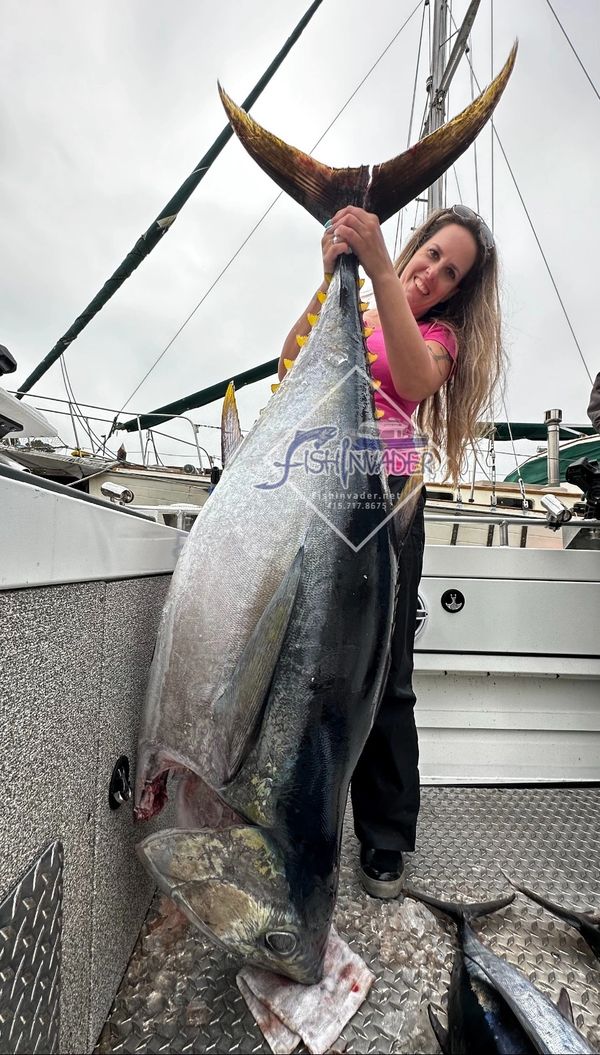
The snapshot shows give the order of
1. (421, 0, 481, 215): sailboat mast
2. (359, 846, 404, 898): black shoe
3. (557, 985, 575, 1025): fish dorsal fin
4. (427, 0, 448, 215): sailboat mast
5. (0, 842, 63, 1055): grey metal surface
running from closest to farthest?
1. (0, 842, 63, 1055): grey metal surface
2. (557, 985, 575, 1025): fish dorsal fin
3. (359, 846, 404, 898): black shoe
4. (421, 0, 481, 215): sailboat mast
5. (427, 0, 448, 215): sailboat mast

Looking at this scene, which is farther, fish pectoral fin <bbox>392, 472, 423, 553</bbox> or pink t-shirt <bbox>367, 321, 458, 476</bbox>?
pink t-shirt <bbox>367, 321, 458, 476</bbox>

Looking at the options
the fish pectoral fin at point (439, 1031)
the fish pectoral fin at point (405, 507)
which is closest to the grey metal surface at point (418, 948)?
the fish pectoral fin at point (439, 1031)

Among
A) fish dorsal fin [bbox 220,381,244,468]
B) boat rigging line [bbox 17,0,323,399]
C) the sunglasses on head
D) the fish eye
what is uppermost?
boat rigging line [bbox 17,0,323,399]

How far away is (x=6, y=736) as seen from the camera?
60cm

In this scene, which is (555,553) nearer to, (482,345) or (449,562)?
(449,562)

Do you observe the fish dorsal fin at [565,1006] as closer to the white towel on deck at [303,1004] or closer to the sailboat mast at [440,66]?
the white towel on deck at [303,1004]

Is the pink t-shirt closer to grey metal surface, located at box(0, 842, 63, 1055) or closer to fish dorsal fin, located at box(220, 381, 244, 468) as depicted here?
fish dorsal fin, located at box(220, 381, 244, 468)

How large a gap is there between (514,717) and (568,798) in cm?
43

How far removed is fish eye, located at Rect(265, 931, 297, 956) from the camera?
83cm

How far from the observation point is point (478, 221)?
4.72 ft

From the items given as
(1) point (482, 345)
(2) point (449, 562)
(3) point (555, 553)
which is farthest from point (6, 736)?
(3) point (555, 553)

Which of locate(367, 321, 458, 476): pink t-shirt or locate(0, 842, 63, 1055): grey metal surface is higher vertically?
locate(367, 321, 458, 476): pink t-shirt

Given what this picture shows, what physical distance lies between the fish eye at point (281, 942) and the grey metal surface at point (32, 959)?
0.31 metres

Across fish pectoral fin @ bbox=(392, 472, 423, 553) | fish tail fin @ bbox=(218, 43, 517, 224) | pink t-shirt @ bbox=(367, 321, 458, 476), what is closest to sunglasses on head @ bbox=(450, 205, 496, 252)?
fish tail fin @ bbox=(218, 43, 517, 224)
